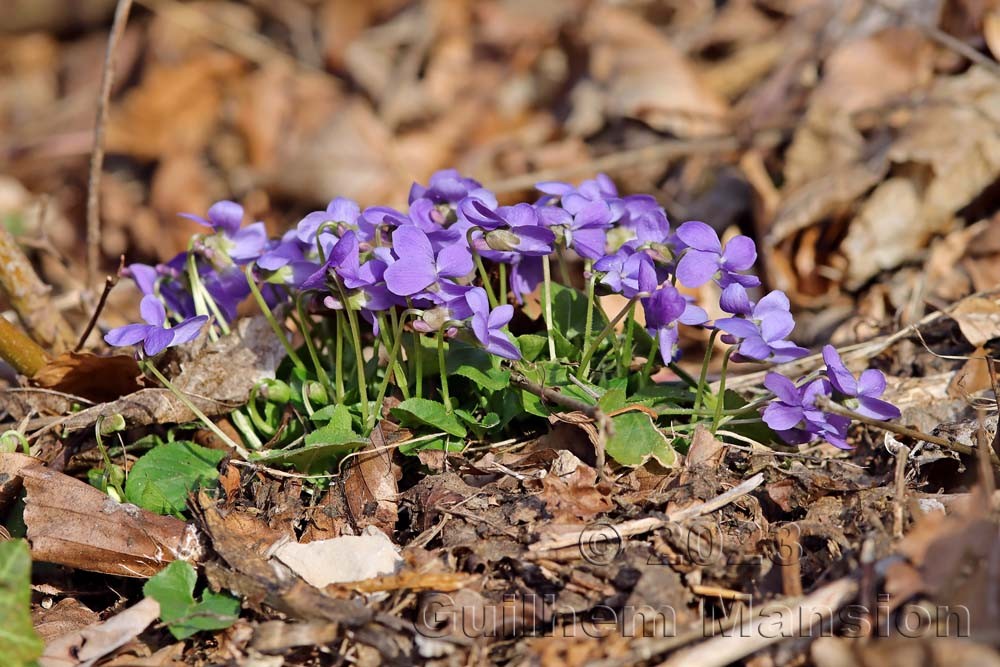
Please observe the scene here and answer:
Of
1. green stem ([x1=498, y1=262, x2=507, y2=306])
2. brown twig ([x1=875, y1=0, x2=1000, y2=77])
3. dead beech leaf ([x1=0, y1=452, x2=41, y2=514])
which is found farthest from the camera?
brown twig ([x1=875, y1=0, x2=1000, y2=77])

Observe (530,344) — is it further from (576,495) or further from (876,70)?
(876,70)

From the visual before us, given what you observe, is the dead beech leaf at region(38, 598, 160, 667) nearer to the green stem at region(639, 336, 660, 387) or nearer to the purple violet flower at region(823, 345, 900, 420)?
the green stem at region(639, 336, 660, 387)

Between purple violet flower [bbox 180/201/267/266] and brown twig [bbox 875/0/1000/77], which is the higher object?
brown twig [bbox 875/0/1000/77]

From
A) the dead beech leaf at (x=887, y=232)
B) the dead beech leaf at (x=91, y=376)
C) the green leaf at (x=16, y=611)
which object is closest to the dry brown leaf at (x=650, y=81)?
the dead beech leaf at (x=887, y=232)

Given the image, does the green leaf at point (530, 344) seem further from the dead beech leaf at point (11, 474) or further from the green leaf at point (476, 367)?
the dead beech leaf at point (11, 474)

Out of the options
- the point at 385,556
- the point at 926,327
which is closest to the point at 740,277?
the point at 385,556

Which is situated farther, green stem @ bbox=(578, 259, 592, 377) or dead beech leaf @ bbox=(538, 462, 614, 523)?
green stem @ bbox=(578, 259, 592, 377)

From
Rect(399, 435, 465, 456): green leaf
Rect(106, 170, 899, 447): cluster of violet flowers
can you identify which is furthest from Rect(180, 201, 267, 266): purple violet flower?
Rect(399, 435, 465, 456): green leaf
